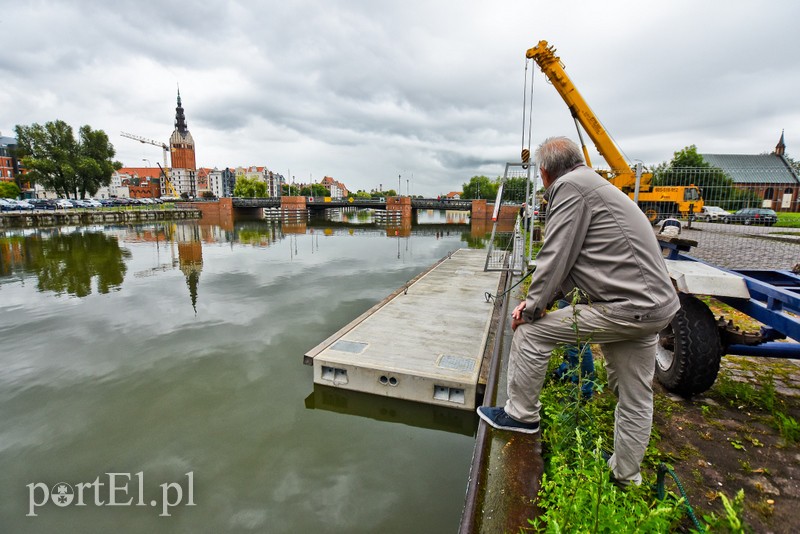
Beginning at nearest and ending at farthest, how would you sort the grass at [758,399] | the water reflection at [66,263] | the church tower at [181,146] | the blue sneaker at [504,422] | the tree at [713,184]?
the blue sneaker at [504,422], the grass at [758,399], the tree at [713,184], the water reflection at [66,263], the church tower at [181,146]

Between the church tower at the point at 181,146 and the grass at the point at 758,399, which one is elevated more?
the church tower at the point at 181,146

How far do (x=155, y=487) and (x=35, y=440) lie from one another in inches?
89.2

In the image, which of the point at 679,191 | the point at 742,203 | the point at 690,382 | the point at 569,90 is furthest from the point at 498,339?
the point at 569,90

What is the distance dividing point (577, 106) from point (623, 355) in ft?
50.0

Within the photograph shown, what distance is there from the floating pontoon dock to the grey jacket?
3.52m

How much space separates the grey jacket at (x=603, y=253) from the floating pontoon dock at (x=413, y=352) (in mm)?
3523

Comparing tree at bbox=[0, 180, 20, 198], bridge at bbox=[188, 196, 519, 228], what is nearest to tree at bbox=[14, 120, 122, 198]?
bridge at bbox=[188, 196, 519, 228]

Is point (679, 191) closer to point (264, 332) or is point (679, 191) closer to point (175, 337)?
point (264, 332)

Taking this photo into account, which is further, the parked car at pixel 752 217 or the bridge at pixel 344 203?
the bridge at pixel 344 203

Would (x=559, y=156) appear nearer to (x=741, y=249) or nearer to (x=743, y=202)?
(x=743, y=202)

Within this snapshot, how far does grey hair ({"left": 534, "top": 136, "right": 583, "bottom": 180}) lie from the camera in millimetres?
2197

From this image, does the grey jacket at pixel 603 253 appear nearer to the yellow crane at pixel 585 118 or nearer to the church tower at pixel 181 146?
the yellow crane at pixel 585 118

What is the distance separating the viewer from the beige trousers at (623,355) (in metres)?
1.92


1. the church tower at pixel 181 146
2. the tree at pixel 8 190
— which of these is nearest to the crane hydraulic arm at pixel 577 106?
the tree at pixel 8 190
